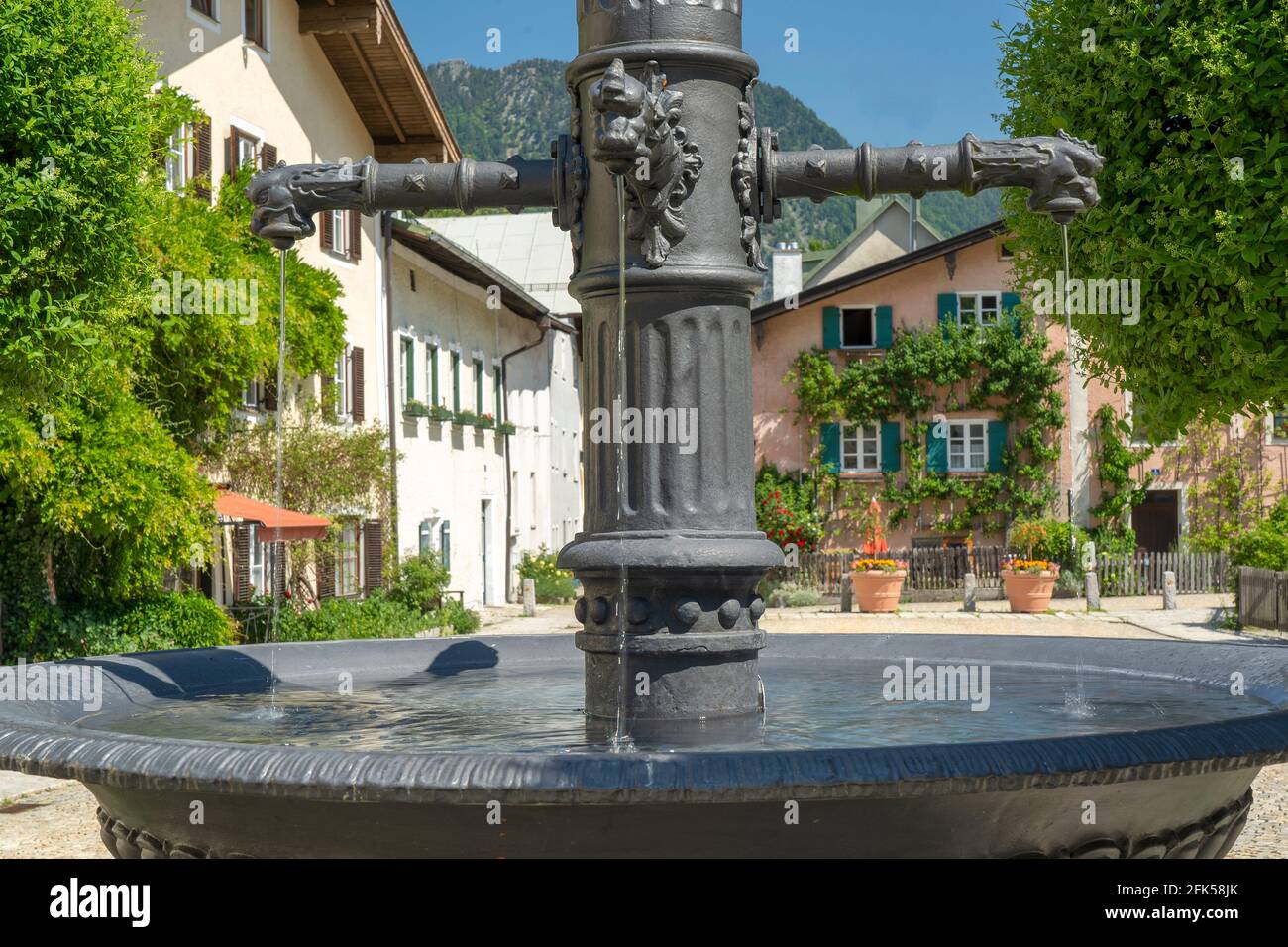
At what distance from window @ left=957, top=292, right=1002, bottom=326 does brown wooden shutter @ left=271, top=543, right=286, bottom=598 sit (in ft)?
69.5

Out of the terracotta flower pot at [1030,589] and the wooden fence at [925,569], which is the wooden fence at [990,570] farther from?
the terracotta flower pot at [1030,589]

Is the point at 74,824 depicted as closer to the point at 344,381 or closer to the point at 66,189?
the point at 66,189

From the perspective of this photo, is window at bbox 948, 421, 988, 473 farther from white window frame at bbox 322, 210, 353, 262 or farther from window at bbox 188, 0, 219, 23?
window at bbox 188, 0, 219, 23

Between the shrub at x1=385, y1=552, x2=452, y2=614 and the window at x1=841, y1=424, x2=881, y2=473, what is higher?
the window at x1=841, y1=424, x2=881, y2=473

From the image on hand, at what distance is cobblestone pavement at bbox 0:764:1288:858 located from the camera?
28.7 ft

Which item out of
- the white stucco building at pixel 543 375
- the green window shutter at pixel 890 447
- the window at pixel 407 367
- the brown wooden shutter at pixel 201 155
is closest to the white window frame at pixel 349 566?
the window at pixel 407 367

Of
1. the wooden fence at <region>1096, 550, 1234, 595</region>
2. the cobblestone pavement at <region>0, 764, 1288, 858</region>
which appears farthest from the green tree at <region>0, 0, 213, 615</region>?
the wooden fence at <region>1096, 550, 1234, 595</region>

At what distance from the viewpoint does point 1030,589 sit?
29.7 m

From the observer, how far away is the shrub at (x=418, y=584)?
25.0 m

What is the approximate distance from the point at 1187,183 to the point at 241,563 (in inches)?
528

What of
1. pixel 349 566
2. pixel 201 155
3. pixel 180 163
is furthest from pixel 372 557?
pixel 180 163

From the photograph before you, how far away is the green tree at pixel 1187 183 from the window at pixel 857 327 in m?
25.4

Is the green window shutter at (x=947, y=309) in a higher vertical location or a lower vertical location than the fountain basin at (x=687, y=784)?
higher
